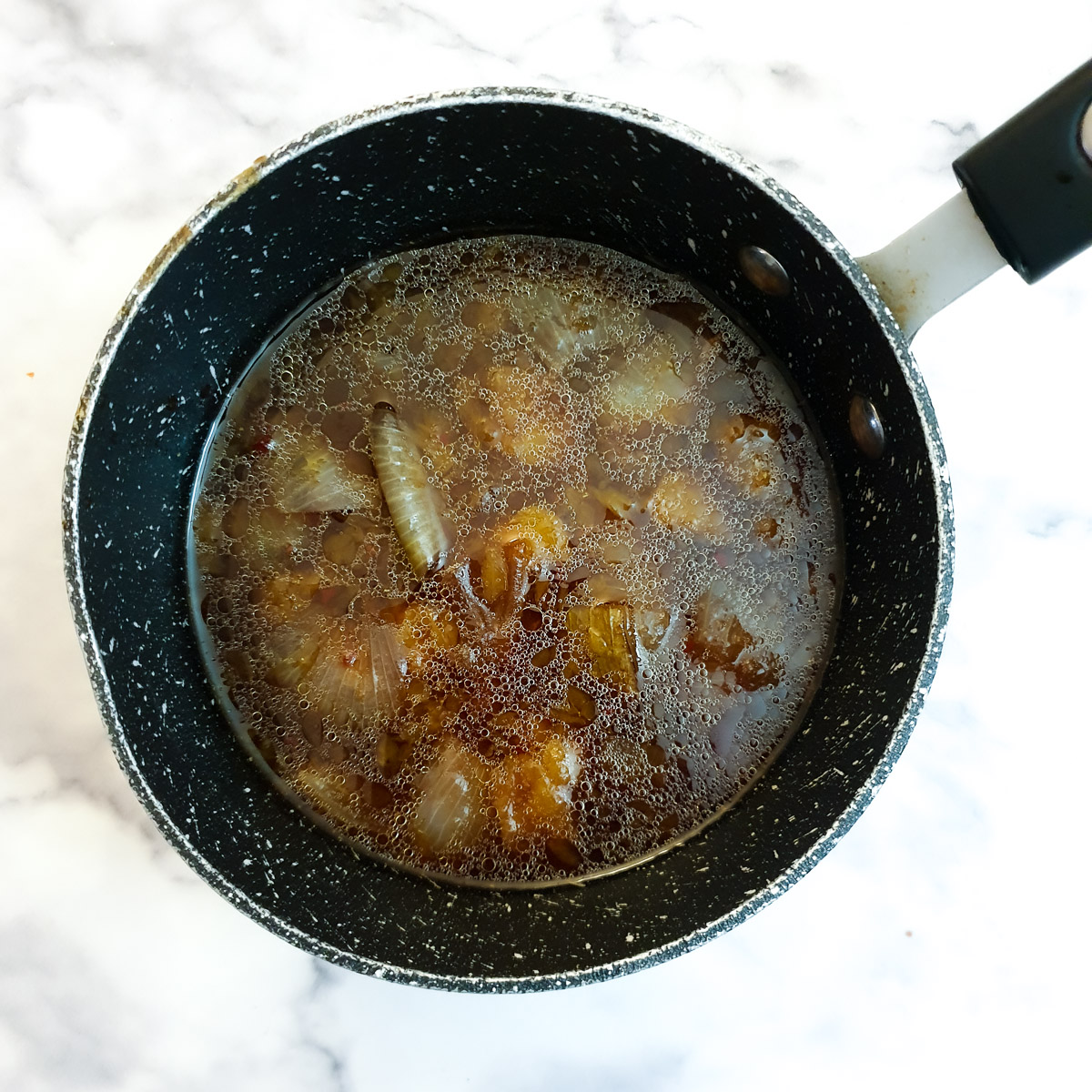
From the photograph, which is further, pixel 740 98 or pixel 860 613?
pixel 740 98

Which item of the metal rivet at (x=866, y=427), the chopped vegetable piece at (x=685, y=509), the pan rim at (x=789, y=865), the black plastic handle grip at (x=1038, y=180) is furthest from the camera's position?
the chopped vegetable piece at (x=685, y=509)

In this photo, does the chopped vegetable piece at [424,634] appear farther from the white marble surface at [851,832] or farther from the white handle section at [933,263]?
the white handle section at [933,263]

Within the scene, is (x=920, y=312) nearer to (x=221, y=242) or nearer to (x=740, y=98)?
(x=740, y=98)

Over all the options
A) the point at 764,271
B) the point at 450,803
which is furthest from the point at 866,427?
the point at 450,803

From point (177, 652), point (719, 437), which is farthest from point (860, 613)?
point (177, 652)

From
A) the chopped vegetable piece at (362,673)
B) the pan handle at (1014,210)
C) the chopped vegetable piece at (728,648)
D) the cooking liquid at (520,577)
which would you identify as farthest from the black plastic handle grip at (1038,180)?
the chopped vegetable piece at (362,673)

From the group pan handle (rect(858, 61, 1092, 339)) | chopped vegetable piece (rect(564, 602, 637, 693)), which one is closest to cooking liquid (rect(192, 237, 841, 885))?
chopped vegetable piece (rect(564, 602, 637, 693))
